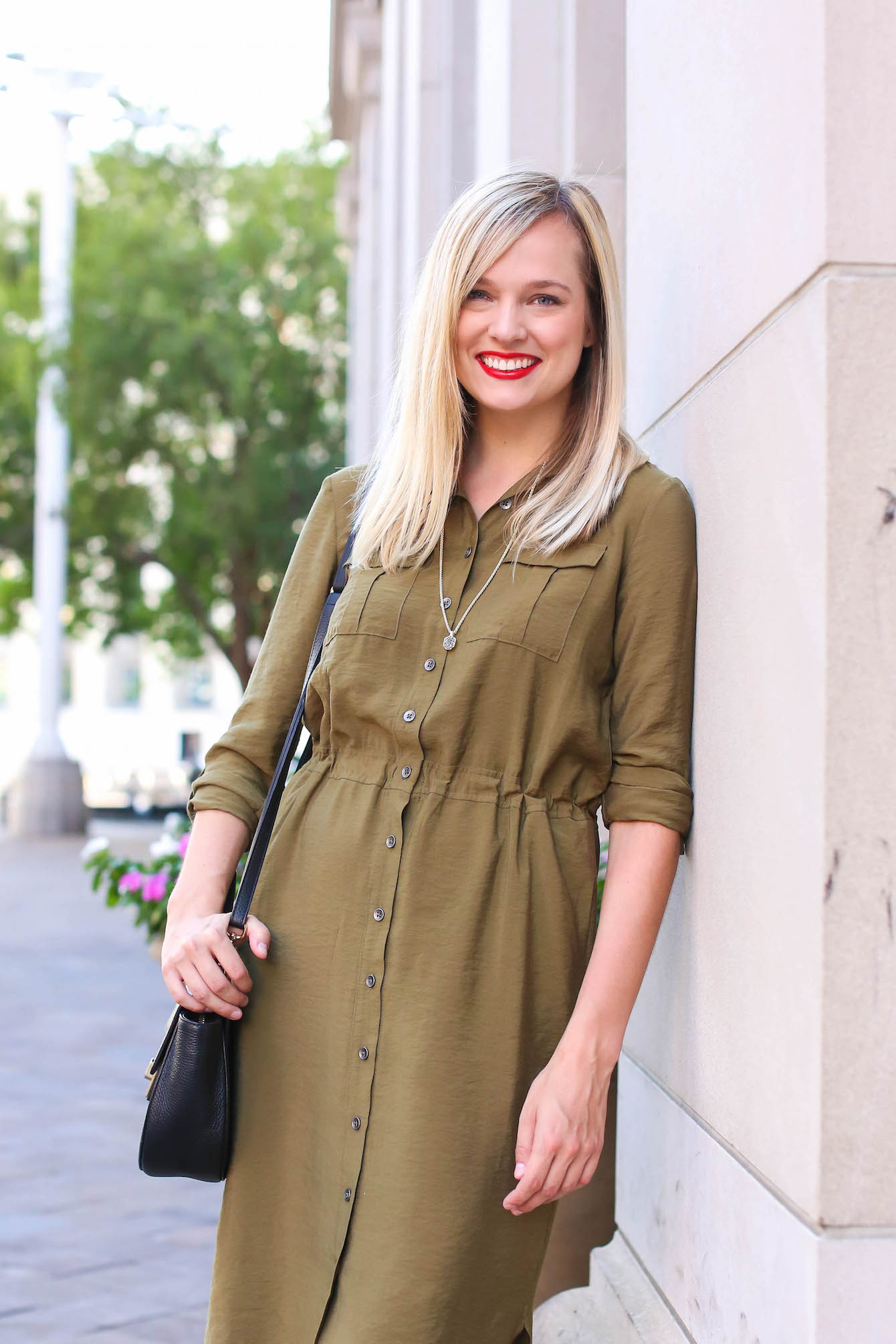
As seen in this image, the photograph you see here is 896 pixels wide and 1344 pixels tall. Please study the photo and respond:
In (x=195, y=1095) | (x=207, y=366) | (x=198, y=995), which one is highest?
(x=207, y=366)

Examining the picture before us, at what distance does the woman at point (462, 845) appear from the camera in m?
1.95

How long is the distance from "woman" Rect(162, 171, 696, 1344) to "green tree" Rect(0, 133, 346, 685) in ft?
56.3

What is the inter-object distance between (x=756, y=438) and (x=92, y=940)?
994 cm

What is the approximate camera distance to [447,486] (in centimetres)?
221

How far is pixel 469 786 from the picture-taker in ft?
6.70

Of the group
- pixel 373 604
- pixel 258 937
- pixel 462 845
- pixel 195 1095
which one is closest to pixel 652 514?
pixel 373 604

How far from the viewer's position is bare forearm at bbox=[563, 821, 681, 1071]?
75.1 inches

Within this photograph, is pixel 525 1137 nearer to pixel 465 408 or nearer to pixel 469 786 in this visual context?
pixel 469 786

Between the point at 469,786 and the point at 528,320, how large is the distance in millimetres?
684

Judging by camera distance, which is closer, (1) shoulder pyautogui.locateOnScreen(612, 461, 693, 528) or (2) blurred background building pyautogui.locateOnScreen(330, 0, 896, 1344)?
(2) blurred background building pyautogui.locateOnScreen(330, 0, 896, 1344)

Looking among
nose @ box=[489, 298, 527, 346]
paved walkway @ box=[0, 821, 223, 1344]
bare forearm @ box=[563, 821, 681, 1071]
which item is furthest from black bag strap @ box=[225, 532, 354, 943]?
paved walkway @ box=[0, 821, 223, 1344]

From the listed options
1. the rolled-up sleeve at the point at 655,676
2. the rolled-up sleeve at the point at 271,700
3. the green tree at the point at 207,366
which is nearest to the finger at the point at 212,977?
the rolled-up sleeve at the point at 271,700

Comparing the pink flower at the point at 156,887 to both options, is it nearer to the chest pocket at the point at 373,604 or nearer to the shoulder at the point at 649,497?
the chest pocket at the point at 373,604

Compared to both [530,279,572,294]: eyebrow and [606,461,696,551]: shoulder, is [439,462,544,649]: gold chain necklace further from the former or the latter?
[530,279,572,294]: eyebrow
